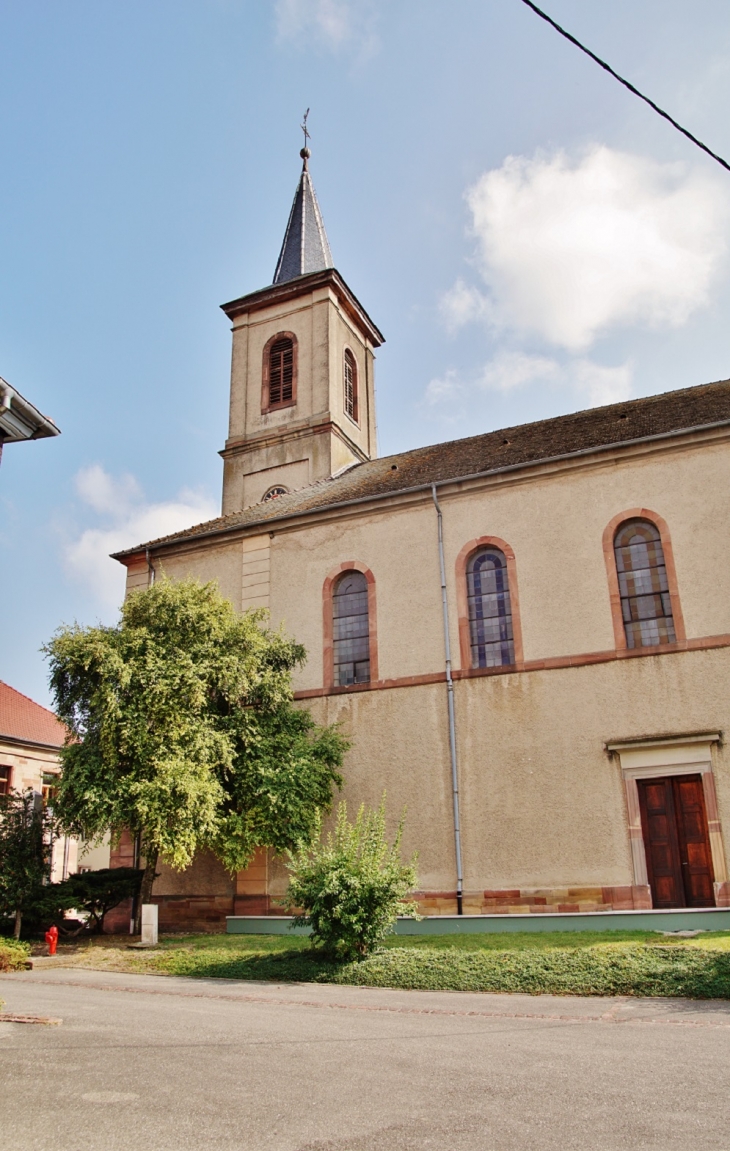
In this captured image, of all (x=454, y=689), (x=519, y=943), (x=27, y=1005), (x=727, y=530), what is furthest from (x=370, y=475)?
(x=27, y=1005)

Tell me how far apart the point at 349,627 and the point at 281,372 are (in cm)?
1267

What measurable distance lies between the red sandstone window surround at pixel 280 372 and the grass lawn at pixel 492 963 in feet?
60.0

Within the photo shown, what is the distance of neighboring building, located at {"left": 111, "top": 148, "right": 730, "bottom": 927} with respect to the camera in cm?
1625

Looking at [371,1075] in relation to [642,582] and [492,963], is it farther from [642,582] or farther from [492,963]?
[642,582]

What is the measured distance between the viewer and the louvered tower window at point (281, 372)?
96.8 feet

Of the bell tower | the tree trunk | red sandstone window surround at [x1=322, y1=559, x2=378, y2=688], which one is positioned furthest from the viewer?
the bell tower

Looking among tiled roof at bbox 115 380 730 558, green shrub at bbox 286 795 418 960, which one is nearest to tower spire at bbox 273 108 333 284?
tiled roof at bbox 115 380 730 558

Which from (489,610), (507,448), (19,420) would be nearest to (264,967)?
(19,420)

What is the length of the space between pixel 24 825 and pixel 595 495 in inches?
558

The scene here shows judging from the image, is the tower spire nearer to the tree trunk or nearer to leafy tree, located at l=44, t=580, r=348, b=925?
leafy tree, located at l=44, t=580, r=348, b=925

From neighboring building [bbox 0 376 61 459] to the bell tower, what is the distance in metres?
16.2

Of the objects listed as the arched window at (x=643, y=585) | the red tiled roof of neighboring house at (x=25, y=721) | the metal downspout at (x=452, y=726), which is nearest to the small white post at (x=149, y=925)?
the metal downspout at (x=452, y=726)

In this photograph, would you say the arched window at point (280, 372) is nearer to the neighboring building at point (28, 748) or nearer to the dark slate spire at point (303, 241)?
the dark slate spire at point (303, 241)

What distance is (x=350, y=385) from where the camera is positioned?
30.7m
